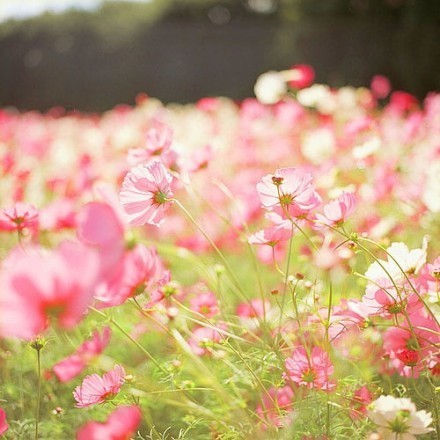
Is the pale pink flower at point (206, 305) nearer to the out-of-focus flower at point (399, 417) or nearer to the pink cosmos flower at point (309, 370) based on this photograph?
the pink cosmos flower at point (309, 370)

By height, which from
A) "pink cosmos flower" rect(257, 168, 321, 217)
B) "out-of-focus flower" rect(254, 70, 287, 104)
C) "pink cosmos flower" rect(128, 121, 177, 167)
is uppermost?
"pink cosmos flower" rect(257, 168, 321, 217)

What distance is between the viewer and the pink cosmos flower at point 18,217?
84cm

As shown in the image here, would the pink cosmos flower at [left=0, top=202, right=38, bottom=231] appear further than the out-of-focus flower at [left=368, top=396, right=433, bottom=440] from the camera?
Yes

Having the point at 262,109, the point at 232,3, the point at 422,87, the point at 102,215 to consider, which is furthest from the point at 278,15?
the point at 102,215

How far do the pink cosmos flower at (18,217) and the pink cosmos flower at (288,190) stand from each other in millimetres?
301

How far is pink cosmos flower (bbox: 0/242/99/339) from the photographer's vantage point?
1.42ft

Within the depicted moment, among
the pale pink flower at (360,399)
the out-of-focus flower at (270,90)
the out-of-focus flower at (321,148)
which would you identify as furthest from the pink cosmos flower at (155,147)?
the out-of-focus flower at (270,90)

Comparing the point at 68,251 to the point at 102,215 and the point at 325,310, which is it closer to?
the point at 102,215

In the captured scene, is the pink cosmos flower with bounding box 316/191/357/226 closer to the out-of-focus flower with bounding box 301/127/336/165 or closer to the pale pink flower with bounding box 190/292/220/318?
the pale pink flower with bounding box 190/292/220/318

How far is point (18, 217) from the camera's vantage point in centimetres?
84

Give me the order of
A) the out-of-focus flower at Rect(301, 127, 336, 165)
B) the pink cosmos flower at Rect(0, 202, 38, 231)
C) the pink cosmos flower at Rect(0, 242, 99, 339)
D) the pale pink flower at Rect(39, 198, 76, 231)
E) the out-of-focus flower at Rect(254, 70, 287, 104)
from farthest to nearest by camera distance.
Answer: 1. the out-of-focus flower at Rect(254, 70, 287, 104)
2. the out-of-focus flower at Rect(301, 127, 336, 165)
3. the pale pink flower at Rect(39, 198, 76, 231)
4. the pink cosmos flower at Rect(0, 202, 38, 231)
5. the pink cosmos flower at Rect(0, 242, 99, 339)

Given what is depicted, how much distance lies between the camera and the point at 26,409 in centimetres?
111

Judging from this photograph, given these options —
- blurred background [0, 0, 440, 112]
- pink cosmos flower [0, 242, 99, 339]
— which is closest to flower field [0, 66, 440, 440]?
pink cosmos flower [0, 242, 99, 339]

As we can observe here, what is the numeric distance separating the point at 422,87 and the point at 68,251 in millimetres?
4151
